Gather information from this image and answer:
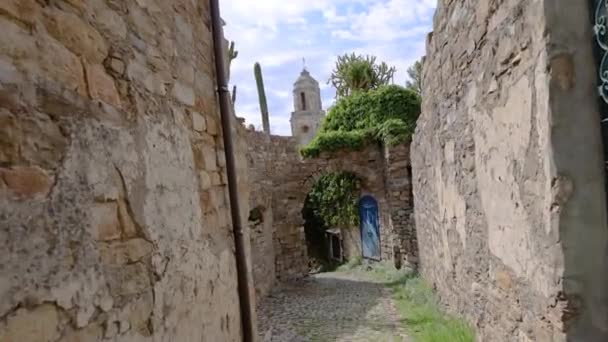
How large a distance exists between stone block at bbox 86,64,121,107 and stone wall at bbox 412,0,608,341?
5.79ft

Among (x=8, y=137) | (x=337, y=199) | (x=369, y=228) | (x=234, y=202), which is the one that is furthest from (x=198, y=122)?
(x=337, y=199)

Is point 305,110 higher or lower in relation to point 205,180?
higher

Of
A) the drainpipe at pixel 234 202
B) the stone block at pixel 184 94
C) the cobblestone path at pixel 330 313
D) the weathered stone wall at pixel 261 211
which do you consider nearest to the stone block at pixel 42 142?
the stone block at pixel 184 94

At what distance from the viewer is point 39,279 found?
3.86 feet

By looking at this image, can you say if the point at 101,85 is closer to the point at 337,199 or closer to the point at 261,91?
the point at 337,199

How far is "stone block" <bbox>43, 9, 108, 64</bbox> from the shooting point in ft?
4.34

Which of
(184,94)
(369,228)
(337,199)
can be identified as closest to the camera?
(184,94)

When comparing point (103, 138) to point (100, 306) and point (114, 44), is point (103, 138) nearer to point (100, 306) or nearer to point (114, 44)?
point (114, 44)

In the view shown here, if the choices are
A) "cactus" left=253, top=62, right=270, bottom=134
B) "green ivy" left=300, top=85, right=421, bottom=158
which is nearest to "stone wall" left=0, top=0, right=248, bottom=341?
"green ivy" left=300, top=85, right=421, bottom=158

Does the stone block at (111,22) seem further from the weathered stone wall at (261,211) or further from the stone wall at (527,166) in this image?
the weathered stone wall at (261,211)

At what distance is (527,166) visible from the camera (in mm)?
2301

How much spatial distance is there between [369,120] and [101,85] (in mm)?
12151

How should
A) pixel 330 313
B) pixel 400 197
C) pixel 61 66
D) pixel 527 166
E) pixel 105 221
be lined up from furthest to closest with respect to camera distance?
A: pixel 400 197 < pixel 330 313 < pixel 527 166 < pixel 105 221 < pixel 61 66

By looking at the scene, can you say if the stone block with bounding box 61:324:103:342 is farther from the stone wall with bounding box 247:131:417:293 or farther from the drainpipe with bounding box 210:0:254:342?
the stone wall with bounding box 247:131:417:293
